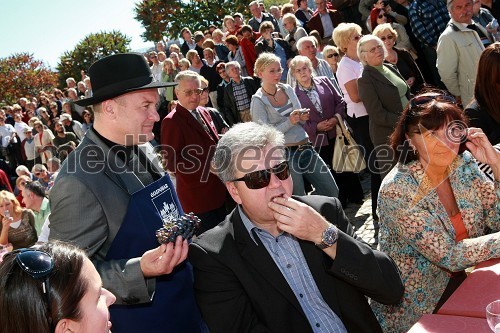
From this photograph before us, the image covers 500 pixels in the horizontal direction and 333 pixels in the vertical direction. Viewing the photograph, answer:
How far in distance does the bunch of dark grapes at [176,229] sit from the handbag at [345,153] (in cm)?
398

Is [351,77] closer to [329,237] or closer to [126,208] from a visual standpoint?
[329,237]

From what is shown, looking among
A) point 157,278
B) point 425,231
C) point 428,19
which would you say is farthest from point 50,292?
point 428,19

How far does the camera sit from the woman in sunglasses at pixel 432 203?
2738 mm

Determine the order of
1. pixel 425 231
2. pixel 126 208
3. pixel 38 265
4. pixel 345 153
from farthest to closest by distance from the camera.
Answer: pixel 345 153, pixel 425 231, pixel 126 208, pixel 38 265

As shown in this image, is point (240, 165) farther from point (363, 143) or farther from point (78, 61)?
point (78, 61)

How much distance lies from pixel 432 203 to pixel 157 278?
1.54m

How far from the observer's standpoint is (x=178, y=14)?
25.2 m

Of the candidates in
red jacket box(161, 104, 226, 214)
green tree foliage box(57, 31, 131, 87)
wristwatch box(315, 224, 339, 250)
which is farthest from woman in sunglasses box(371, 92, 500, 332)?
green tree foliage box(57, 31, 131, 87)

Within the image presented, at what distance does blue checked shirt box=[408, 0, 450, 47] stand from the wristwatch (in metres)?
6.48

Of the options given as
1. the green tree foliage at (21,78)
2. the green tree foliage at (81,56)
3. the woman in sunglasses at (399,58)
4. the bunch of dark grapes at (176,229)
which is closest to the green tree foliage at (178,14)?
the green tree foliage at (81,56)

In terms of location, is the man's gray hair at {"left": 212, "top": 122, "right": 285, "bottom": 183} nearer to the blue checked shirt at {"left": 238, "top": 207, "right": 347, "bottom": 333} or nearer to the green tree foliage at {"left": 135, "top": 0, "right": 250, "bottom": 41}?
the blue checked shirt at {"left": 238, "top": 207, "right": 347, "bottom": 333}

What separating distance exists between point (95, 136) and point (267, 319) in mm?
1222

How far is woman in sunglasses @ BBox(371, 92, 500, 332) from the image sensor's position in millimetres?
2738

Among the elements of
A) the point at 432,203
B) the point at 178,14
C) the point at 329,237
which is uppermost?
the point at 178,14
